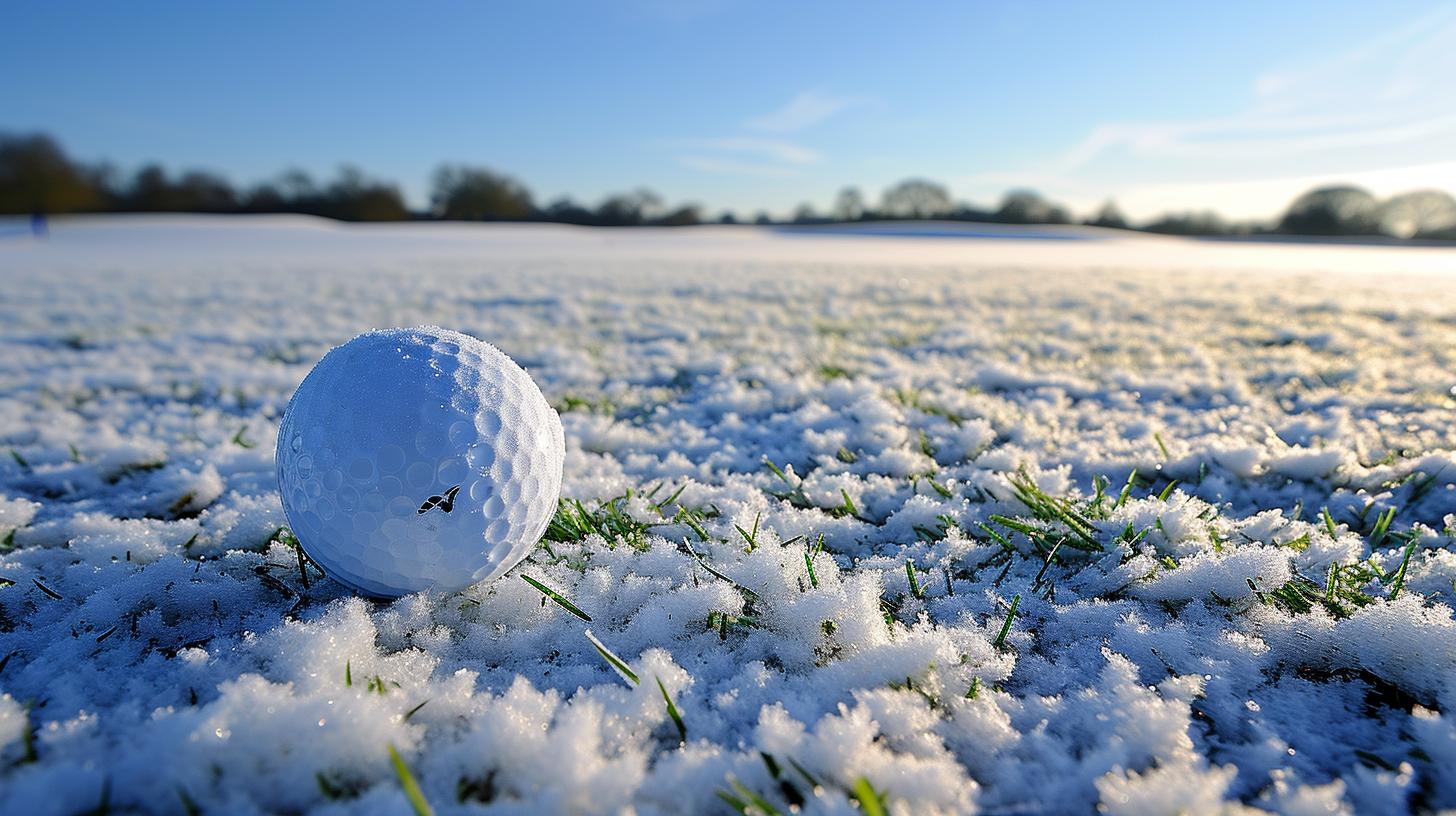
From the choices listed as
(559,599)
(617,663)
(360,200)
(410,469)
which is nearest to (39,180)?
(360,200)

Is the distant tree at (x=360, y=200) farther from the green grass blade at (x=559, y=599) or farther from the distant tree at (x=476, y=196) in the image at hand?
the green grass blade at (x=559, y=599)

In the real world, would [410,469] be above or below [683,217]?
below

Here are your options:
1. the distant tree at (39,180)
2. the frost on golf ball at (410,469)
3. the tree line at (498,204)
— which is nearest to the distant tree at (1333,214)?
the tree line at (498,204)

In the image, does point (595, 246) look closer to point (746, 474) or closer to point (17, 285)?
point (17, 285)

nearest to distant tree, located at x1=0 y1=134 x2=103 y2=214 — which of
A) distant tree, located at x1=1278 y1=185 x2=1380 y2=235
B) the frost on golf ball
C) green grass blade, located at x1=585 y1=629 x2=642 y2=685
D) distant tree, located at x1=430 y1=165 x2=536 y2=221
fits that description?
distant tree, located at x1=430 y1=165 x2=536 y2=221

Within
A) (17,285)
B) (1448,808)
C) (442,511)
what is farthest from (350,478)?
(17,285)

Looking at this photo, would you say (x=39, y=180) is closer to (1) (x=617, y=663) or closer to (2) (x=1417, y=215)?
(1) (x=617, y=663)
